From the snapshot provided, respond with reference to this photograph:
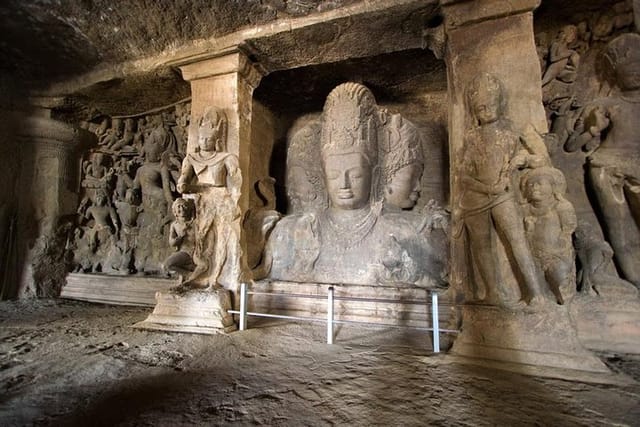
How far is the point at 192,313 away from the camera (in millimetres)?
2916

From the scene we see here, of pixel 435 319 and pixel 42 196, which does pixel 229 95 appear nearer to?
pixel 435 319

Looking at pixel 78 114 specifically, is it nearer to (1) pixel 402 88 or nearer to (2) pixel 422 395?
(1) pixel 402 88

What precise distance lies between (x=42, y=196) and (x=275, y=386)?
508cm

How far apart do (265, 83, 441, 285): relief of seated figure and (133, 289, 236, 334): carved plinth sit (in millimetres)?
933

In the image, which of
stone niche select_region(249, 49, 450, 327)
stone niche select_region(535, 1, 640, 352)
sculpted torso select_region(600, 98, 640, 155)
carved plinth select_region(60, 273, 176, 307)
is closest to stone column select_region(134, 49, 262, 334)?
stone niche select_region(249, 49, 450, 327)

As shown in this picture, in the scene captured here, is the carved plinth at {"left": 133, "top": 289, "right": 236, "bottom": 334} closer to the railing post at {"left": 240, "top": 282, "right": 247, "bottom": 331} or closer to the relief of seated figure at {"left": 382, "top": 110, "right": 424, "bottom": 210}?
the railing post at {"left": 240, "top": 282, "right": 247, "bottom": 331}

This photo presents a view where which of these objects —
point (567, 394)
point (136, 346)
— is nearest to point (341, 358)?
point (567, 394)

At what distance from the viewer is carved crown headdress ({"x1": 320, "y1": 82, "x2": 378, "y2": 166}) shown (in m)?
3.60

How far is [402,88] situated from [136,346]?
4.40 meters

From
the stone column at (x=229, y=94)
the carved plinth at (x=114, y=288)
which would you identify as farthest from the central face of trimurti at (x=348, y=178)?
the carved plinth at (x=114, y=288)

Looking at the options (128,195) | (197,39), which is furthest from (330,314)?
(128,195)

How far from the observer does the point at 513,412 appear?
1503 mm

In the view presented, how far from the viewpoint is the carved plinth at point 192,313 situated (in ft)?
9.32

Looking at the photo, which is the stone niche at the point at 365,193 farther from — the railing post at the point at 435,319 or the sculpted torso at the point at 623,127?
the sculpted torso at the point at 623,127
